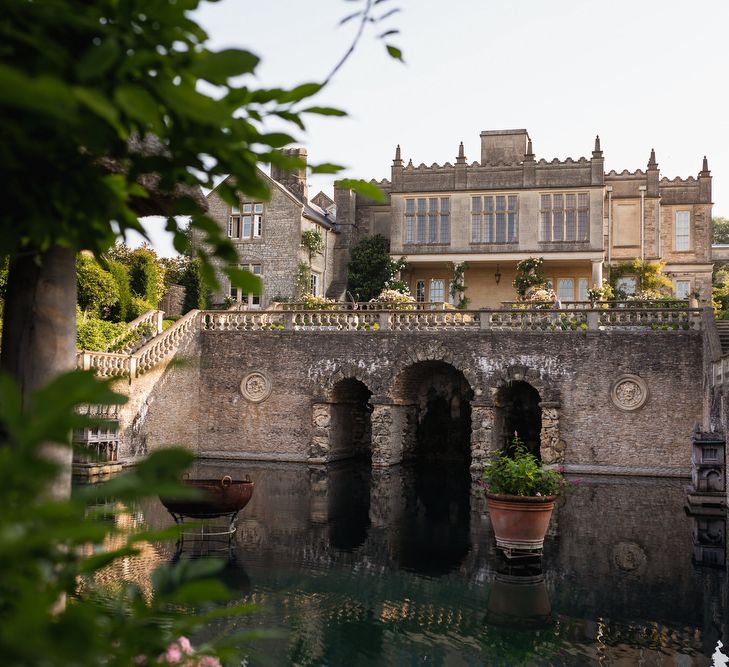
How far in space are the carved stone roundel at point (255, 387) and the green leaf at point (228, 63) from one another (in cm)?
2579

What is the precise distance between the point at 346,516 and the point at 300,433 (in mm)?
10516

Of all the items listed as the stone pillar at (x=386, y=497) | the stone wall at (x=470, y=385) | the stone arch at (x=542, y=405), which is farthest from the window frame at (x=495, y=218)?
the stone pillar at (x=386, y=497)

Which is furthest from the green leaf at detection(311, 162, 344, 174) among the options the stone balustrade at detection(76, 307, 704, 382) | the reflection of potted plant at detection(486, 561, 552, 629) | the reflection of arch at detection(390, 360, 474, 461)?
the reflection of arch at detection(390, 360, 474, 461)

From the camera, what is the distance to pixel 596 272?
36438mm

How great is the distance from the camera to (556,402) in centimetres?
2444

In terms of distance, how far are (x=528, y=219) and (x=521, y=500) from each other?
2712 cm

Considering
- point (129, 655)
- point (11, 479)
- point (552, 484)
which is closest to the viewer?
point (11, 479)

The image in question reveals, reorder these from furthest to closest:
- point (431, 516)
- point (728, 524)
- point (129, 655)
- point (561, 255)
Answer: point (561, 255), point (431, 516), point (728, 524), point (129, 655)

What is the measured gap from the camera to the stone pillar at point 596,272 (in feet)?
119

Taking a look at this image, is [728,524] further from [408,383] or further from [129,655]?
[129,655]

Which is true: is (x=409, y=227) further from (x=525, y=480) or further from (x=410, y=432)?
(x=525, y=480)

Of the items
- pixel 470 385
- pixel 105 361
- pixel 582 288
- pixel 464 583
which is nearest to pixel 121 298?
pixel 105 361

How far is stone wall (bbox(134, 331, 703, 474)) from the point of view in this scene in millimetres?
23859

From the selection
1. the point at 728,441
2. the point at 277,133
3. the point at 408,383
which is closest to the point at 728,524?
the point at 728,441
